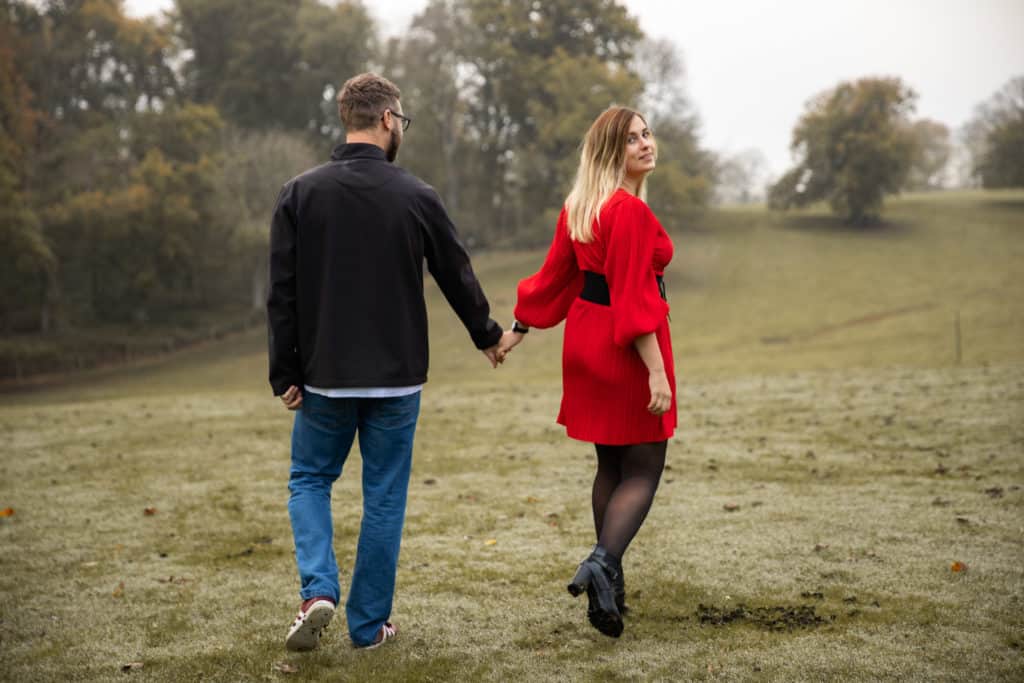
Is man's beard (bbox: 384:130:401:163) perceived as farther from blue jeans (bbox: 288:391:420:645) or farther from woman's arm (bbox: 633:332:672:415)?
woman's arm (bbox: 633:332:672:415)

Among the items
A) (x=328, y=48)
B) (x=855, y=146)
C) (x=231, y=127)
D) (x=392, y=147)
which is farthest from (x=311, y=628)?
(x=855, y=146)

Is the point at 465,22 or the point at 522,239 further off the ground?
the point at 465,22

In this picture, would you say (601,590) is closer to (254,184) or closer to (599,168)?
(599,168)

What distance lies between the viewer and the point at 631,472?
421 cm

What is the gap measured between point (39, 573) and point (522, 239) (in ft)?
153

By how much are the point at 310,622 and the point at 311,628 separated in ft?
0.11

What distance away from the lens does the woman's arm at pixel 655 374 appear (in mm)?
3928

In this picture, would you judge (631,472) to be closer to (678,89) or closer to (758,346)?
→ (758,346)

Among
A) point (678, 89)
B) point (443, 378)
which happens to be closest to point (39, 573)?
point (443, 378)

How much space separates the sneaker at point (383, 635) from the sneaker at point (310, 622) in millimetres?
278

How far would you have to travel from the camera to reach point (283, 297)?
4.02m

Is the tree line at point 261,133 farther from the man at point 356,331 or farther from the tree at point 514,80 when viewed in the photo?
the man at point 356,331

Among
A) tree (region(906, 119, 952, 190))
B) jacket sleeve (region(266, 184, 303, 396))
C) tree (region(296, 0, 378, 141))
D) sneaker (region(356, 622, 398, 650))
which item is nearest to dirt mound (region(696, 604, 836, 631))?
sneaker (region(356, 622, 398, 650))

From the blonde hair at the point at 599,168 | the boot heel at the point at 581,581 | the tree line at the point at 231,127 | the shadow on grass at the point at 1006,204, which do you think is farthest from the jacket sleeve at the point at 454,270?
the shadow on grass at the point at 1006,204
